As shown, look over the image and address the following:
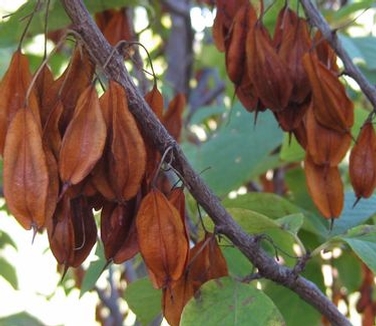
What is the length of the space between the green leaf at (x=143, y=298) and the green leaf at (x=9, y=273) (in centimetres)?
79

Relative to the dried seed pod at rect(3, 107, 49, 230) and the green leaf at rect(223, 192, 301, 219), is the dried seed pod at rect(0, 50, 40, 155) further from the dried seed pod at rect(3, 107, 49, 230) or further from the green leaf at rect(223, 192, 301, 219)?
the green leaf at rect(223, 192, 301, 219)

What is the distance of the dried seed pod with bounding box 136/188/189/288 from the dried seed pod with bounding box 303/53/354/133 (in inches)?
11.5

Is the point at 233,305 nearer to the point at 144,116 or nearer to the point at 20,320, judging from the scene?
the point at 144,116

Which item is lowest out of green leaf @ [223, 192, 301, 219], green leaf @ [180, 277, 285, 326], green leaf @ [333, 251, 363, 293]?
green leaf @ [333, 251, 363, 293]

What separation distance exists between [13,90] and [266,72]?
13.6 inches

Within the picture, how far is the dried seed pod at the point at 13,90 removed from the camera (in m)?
0.92

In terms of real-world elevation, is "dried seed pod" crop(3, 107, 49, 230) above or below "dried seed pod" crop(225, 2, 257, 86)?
above

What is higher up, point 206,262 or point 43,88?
point 43,88

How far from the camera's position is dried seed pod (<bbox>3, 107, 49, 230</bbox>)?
858 mm

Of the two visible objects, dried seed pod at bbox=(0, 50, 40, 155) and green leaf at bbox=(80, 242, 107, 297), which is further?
green leaf at bbox=(80, 242, 107, 297)

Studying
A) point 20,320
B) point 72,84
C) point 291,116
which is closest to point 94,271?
point 291,116

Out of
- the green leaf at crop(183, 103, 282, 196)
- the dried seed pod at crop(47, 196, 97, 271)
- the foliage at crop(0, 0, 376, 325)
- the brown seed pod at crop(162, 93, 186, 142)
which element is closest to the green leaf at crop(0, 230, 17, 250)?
the foliage at crop(0, 0, 376, 325)

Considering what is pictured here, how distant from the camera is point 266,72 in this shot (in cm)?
113

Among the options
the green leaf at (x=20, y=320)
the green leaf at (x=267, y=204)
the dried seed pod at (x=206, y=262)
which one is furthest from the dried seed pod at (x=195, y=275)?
the green leaf at (x=20, y=320)
